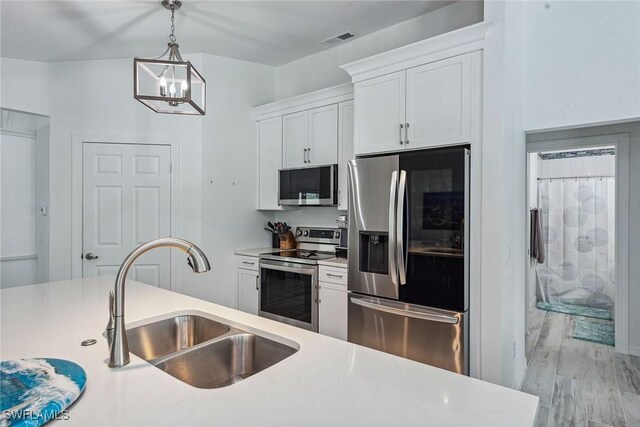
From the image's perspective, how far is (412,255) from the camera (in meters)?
2.38

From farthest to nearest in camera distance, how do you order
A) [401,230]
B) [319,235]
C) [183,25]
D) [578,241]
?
[578,241], [319,235], [183,25], [401,230]

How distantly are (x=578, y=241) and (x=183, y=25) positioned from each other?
5.43 meters

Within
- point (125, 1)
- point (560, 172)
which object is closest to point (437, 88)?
point (125, 1)

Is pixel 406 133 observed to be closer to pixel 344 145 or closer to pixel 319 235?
pixel 344 145

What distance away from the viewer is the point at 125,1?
266cm

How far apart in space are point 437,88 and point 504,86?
1.33 ft

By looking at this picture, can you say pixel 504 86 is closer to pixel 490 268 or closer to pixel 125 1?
pixel 490 268

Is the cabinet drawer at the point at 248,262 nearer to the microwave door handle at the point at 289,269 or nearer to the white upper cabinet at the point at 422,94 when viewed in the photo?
the microwave door handle at the point at 289,269

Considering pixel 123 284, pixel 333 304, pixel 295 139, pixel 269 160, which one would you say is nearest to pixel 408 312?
pixel 333 304

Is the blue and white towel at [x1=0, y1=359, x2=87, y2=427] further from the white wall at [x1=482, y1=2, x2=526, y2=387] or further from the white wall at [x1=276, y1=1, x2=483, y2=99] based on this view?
the white wall at [x1=276, y1=1, x2=483, y2=99]

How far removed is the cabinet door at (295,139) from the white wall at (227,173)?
18.9 inches

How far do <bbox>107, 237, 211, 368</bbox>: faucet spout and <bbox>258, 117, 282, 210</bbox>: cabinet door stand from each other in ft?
9.25

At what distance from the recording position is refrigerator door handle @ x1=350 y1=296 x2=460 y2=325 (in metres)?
2.25

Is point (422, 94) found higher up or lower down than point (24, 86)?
lower down
